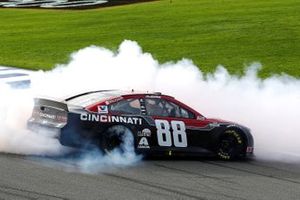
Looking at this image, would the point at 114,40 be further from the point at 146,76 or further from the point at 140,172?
the point at 140,172

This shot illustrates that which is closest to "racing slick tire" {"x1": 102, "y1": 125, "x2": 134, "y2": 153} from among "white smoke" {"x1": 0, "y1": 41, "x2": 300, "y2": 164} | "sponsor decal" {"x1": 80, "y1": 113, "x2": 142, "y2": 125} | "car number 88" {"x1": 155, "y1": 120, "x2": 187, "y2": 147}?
"sponsor decal" {"x1": 80, "y1": 113, "x2": 142, "y2": 125}

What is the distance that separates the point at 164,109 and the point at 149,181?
240 centimetres

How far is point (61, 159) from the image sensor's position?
37.1ft

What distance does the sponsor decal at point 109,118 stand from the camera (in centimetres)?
1146

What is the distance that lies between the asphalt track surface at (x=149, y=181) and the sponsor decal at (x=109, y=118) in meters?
0.75

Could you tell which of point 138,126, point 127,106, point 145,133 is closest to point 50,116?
point 127,106

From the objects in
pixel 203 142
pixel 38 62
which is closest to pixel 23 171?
pixel 203 142

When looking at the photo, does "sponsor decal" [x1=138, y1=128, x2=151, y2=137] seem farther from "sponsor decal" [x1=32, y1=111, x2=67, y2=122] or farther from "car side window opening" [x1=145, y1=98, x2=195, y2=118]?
"sponsor decal" [x1=32, y1=111, x2=67, y2=122]

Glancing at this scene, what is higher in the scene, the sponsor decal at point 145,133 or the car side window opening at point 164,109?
the car side window opening at point 164,109

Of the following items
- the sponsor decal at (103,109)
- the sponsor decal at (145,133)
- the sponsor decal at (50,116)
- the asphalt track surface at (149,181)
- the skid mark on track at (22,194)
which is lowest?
the skid mark on track at (22,194)

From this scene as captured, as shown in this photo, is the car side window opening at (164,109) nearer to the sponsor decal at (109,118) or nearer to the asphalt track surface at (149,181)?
the sponsor decal at (109,118)

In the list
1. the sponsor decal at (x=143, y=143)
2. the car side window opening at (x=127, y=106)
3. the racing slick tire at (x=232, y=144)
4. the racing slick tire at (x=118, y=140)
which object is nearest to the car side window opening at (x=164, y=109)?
the car side window opening at (x=127, y=106)

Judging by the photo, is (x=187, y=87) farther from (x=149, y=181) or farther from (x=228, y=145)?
(x=149, y=181)

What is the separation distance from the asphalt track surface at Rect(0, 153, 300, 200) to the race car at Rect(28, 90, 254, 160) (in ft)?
1.27
